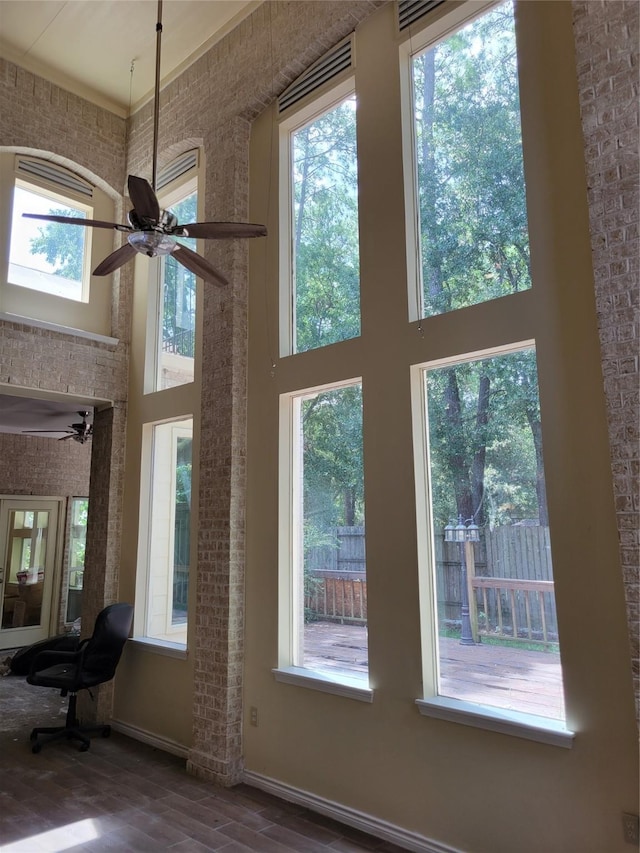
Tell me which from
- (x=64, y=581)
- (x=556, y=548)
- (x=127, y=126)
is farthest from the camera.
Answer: (x=64, y=581)

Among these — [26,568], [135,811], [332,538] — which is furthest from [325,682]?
[26,568]

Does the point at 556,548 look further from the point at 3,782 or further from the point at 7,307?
the point at 7,307

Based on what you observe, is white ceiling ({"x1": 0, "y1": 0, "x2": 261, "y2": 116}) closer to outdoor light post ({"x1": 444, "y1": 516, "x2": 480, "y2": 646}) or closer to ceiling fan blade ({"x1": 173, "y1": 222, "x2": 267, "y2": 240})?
ceiling fan blade ({"x1": 173, "y1": 222, "x2": 267, "y2": 240})

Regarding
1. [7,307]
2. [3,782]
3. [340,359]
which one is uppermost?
[7,307]

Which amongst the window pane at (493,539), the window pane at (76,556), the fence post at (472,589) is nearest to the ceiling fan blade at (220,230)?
the window pane at (493,539)

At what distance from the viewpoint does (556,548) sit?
2.87 meters

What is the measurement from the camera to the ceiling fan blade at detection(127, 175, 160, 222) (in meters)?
2.96

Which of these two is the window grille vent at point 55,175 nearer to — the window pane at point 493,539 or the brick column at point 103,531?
the brick column at point 103,531

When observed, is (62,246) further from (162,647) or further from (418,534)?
(418,534)

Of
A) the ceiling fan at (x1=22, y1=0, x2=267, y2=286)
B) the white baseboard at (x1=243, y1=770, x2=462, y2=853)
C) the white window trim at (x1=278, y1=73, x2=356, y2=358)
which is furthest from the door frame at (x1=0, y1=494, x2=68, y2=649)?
the ceiling fan at (x1=22, y1=0, x2=267, y2=286)

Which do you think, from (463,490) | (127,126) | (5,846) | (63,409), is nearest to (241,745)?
(5,846)

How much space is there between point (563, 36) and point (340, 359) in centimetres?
218

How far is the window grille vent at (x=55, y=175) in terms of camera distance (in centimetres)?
559

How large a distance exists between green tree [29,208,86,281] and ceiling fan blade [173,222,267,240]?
2.83m
